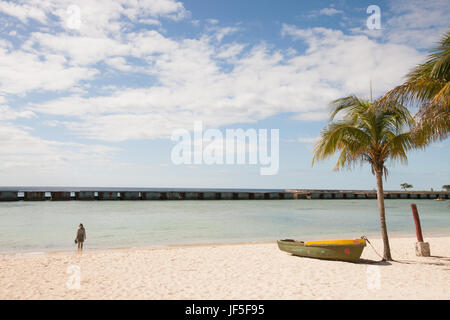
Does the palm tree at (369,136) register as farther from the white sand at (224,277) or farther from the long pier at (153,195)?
the long pier at (153,195)

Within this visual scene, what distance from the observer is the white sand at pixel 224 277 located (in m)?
6.99

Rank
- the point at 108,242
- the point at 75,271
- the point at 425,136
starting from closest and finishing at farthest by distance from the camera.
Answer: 1. the point at 425,136
2. the point at 75,271
3. the point at 108,242

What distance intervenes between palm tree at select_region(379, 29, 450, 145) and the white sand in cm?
380

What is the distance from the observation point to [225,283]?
7.94m

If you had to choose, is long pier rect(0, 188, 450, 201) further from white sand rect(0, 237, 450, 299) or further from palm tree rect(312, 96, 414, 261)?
palm tree rect(312, 96, 414, 261)

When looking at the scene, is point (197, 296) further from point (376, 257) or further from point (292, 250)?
point (376, 257)

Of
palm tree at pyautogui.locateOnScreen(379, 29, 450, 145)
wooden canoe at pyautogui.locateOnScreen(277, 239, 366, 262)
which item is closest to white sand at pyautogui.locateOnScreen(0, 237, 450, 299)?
wooden canoe at pyautogui.locateOnScreen(277, 239, 366, 262)

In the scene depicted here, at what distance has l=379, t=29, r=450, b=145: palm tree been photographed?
7017 millimetres

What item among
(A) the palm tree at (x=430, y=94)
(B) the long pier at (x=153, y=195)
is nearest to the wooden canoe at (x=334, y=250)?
(A) the palm tree at (x=430, y=94)

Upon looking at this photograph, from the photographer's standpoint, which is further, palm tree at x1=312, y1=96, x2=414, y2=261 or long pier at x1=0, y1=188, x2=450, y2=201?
long pier at x1=0, y1=188, x2=450, y2=201

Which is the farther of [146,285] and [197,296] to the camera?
[146,285]
